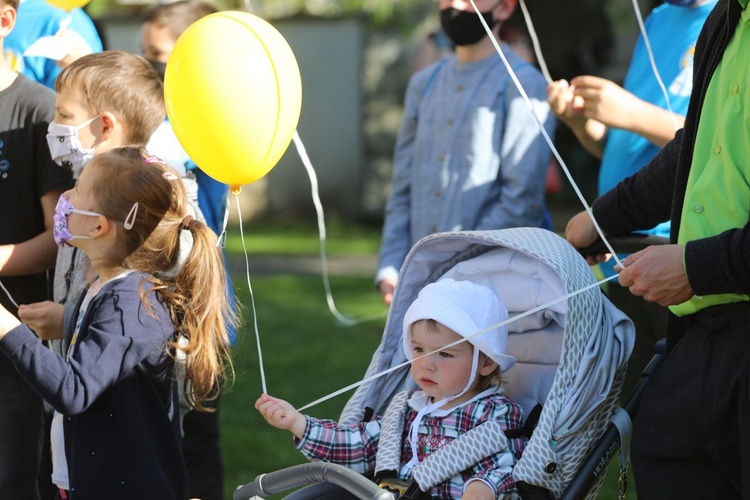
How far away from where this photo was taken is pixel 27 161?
352 centimetres

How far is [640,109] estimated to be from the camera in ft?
11.3

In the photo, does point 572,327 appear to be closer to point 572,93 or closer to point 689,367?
point 689,367

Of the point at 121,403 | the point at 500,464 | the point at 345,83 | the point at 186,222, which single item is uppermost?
the point at 186,222

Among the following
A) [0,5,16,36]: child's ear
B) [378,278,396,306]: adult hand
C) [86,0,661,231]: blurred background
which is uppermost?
[0,5,16,36]: child's ear

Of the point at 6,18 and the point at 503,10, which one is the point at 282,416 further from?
the point at 503,10

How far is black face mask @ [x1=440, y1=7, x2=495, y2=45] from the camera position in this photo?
403 cm

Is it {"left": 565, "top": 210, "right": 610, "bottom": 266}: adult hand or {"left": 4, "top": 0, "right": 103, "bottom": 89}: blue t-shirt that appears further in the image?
{"left": 4, "top": 0, "right": 103, "bottom": 89}: blue t-shirt

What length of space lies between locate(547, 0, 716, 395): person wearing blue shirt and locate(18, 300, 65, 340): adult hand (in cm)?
164

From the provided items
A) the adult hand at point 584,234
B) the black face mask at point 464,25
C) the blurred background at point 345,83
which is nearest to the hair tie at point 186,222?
the adult hand at point 584,234

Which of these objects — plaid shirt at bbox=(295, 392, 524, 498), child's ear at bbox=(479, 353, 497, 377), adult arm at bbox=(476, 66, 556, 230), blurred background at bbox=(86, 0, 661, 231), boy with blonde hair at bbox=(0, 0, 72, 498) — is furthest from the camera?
blurred background at bbox=(86, 0, 661, 231)

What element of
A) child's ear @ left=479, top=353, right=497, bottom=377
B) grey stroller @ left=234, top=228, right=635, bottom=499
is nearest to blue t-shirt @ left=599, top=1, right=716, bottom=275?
grey stroller @ left=234, top=228, right=635, bottom=499

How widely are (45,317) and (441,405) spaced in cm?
112

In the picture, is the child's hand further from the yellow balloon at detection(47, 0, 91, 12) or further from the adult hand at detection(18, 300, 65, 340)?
the yellow balloon at detection(47, 0, 91, 12)

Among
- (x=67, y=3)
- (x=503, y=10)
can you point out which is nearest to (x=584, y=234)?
(x=503, y=10)
